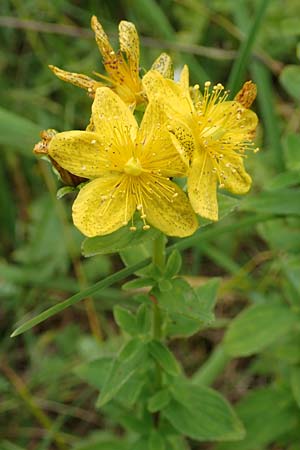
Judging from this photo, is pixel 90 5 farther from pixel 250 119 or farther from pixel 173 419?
pixel 173 419

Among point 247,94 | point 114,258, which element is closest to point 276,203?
point 247,94

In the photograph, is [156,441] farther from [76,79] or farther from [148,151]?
[76,79]

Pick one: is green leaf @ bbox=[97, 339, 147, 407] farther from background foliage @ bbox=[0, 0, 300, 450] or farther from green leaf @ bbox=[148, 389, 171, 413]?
background foliage @ bbox=[0, 0, 300, 450]

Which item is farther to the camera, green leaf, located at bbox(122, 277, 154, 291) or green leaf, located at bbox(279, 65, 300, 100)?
green leaf, located at bbox(279, 65, 300, 100)

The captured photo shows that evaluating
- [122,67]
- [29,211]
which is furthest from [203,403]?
[29,211]

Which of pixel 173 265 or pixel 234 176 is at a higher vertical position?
pixel 234 176

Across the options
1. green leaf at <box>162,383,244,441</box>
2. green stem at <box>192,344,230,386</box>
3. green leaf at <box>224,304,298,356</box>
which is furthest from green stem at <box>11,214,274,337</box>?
green stem at <box>192,344,230,386</box>

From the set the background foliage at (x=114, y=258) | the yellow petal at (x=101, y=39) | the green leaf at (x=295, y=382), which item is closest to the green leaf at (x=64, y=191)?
the yellow petal at (x=101, y=39)
